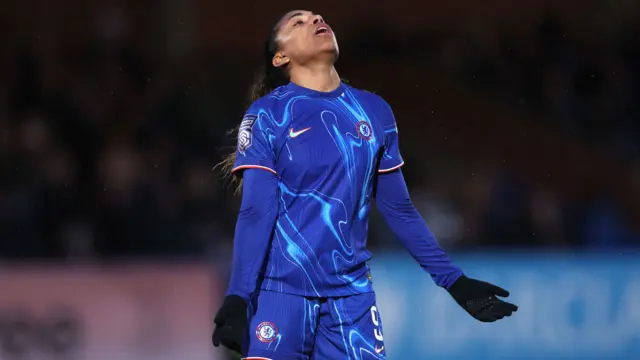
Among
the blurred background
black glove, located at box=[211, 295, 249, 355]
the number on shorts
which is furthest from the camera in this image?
the blurred background

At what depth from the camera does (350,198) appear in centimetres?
388

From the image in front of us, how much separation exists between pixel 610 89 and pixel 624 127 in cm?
39

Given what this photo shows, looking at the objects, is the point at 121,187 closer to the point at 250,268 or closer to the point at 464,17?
the point at 464,17

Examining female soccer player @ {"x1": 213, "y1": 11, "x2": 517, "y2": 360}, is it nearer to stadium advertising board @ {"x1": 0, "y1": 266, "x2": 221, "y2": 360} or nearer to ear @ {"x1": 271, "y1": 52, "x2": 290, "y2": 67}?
ear @ {"x1": 271, "y1": 52, "x2": 290, "y2": 67}

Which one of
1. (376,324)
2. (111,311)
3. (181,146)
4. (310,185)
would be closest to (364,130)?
(310,185)

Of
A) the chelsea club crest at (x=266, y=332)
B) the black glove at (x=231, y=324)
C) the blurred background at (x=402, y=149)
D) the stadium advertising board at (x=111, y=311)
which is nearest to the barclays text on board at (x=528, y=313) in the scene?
the blurred background at (x=402, y=149)

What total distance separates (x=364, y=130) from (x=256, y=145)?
0.40 m

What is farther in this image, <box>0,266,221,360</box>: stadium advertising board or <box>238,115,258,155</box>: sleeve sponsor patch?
<box>0,266,221,360</box>: stadium advertising board

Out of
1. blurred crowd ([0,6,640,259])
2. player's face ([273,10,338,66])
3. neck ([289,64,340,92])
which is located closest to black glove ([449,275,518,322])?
neck ([289,64,340,92])

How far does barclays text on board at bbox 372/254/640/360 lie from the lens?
8.30 meters

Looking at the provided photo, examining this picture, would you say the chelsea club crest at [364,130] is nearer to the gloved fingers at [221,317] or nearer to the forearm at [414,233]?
the forearm at [414,233]

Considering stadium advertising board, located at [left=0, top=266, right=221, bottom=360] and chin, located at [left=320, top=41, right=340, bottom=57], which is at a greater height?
chin, located at [left=320, top=41, right=340, bottom=57]

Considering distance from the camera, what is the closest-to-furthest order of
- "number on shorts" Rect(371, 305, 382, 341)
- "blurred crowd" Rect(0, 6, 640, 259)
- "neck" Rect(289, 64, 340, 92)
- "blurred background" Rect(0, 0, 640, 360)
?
"number on shorts" Rect(371, 305, 382, 341) < "neck" Rect(289, 64, 340, 92) < "blurred background" Rect(0, 0, 640, 360) < "blurred crowd" Rect(0, 6, 640, 259)

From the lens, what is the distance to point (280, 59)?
4145 millimetres
